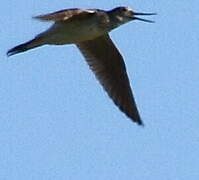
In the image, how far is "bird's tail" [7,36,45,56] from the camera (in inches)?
644

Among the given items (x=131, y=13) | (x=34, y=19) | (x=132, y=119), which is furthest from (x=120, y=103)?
(x=34, y=19)

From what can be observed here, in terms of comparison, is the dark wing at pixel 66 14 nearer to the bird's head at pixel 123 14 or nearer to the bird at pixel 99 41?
the bird at pixel 99 41

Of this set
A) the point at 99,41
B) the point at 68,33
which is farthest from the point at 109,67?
the point at 68,33

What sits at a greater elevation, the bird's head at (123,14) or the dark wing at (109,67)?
the bird's head at (123,14)

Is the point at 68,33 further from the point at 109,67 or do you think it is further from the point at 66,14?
the point at 109,67

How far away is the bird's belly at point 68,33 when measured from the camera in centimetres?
1631

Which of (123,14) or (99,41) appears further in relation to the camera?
(99,41)

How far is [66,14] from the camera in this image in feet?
53.2

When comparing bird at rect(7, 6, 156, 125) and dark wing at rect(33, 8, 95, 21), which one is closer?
dark wing at rect(33, 8, 95, 21)

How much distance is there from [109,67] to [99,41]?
477 mm

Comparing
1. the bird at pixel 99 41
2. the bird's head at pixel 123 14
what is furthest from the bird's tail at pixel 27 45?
the bird's head at pixel 123 14

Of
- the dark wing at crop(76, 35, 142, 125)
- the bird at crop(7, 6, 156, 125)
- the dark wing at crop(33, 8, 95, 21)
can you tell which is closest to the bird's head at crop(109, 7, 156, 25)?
the bird at crop(7, 6, 156, 125)

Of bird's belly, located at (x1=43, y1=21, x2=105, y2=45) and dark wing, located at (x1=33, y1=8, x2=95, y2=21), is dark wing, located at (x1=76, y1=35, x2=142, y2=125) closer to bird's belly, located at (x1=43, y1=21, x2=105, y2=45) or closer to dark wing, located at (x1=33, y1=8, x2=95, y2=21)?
dark wing, located at (x1=33, y1=8, x2=95, y2=21)

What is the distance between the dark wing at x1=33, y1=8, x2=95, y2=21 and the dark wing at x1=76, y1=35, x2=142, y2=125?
2018mm
